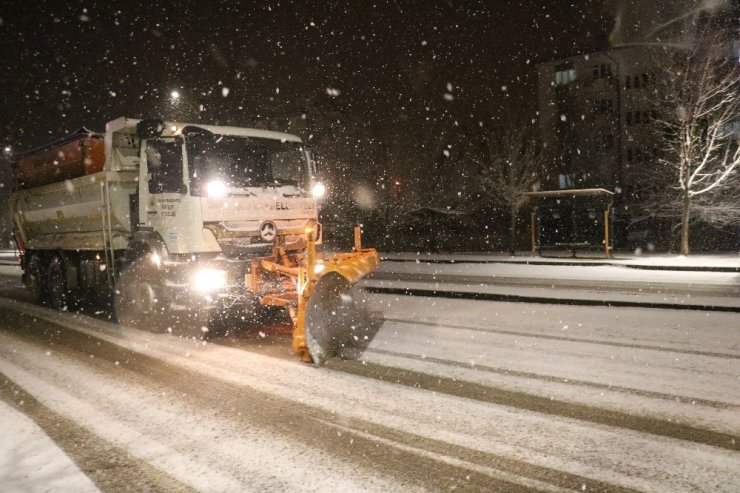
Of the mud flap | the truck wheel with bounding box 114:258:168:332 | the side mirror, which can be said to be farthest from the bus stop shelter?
the side mirror

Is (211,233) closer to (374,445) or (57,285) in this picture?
(374,445)

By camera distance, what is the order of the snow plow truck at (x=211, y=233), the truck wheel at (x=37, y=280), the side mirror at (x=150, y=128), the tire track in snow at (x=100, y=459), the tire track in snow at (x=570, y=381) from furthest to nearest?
the truck wheel at (x=37, y=280), the side mirror at (x=150, y=128), the snow plow truck at (x=211, y=233), the tire track in snow at (x=570, y=381), the tire track in snow at (x=100, y=459)

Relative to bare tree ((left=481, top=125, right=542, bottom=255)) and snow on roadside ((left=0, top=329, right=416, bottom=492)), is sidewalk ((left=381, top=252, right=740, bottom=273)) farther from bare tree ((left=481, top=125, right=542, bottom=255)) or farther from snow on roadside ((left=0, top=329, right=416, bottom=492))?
snow on roadside ((left=0, top=329, right=416, bottom=492))

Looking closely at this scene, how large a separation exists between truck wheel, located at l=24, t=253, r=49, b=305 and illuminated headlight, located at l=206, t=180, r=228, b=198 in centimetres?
787

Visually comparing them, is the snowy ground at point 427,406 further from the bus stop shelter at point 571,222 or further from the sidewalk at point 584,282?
the bus stop shelter at point 571,222

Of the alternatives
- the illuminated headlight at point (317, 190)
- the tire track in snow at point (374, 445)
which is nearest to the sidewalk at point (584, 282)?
the illuminated headlight at point (317, 190)

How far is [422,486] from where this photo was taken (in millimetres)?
3670

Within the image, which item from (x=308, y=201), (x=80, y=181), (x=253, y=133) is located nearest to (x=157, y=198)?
(x=253, y=133)

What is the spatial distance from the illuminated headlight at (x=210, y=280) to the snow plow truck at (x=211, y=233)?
0.6 inches

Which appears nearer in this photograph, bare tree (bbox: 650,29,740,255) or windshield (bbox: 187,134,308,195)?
windshield (bbox: 187,134,308,195)

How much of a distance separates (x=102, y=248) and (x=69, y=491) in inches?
318

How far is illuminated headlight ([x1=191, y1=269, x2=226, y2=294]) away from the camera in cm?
851

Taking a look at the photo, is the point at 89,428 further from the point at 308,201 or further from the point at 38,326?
the point at 38,326

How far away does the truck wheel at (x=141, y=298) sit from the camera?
9.46m
